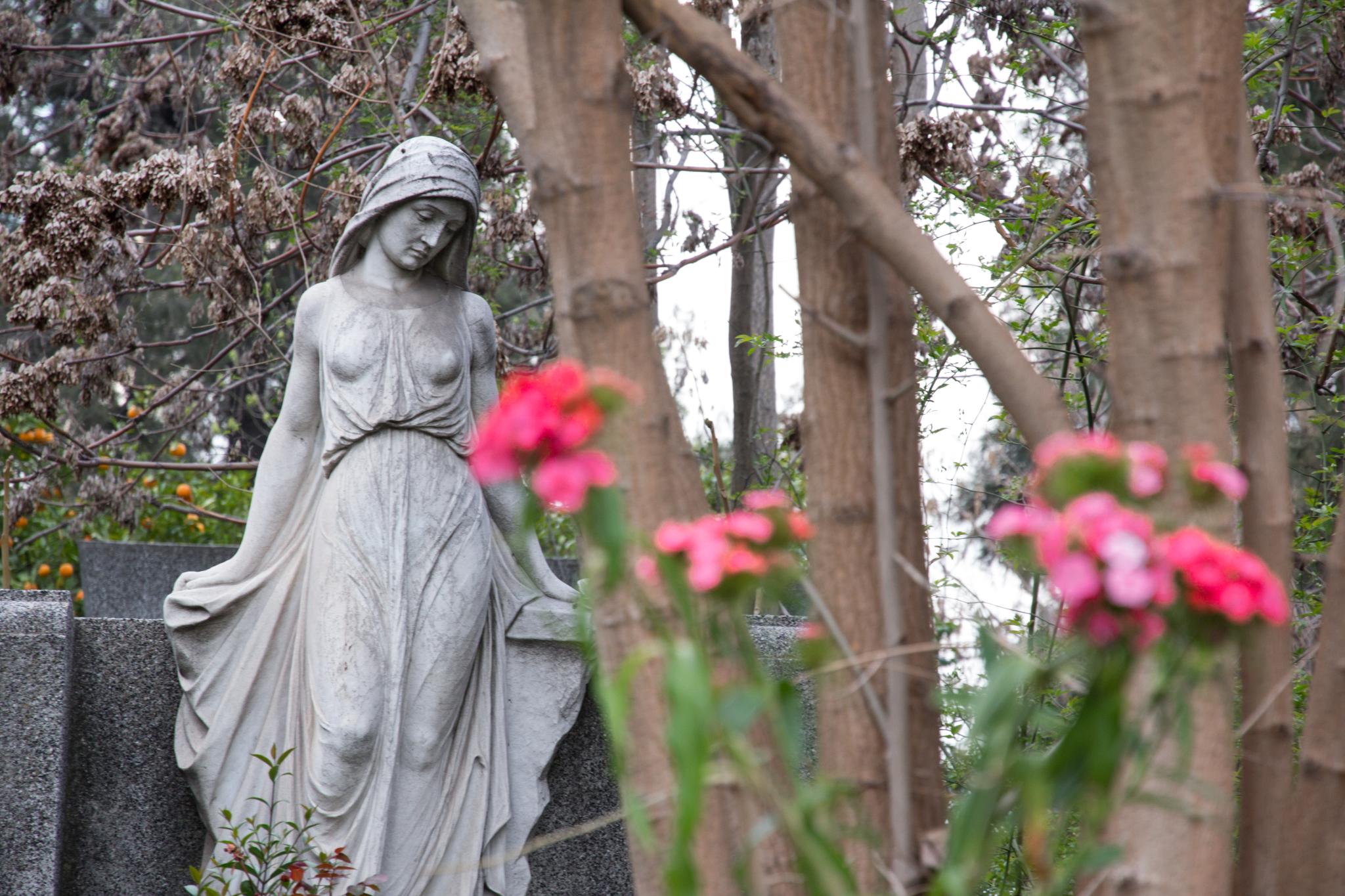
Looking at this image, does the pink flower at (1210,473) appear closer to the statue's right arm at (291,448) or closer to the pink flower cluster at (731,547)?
the pink flower cluster at (731,547)

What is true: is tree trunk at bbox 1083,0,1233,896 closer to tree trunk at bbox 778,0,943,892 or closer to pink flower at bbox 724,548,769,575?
tree trunk at bbox 778,0,943,892

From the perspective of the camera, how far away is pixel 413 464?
4.00 metres

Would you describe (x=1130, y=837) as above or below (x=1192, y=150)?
below

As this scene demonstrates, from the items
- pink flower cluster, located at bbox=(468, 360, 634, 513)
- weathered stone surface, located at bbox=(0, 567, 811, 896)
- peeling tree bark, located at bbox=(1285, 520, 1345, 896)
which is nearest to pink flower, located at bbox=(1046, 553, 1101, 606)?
pink flower cluster, located at bbox=(468, 360, 634, 513)

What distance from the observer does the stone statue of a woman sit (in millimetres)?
3836

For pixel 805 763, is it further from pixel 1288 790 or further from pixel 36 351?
pixel 36 351

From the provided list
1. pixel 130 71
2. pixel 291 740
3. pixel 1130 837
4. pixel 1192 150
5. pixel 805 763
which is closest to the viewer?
pixel 1130 837

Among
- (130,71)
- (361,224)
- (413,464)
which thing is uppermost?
(130,71)

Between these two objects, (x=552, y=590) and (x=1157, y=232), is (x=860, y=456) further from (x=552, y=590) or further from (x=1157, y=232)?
(x=552, y=590)

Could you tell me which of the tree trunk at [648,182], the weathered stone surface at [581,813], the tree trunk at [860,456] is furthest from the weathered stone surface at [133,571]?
the tree trunk at [860,456]

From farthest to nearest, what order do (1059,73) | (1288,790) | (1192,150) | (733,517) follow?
1. (1059,73)
2. (1288,790)
3. (1192,150)
4. (733,517)

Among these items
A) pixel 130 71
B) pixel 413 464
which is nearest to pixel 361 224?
pixel 413 464

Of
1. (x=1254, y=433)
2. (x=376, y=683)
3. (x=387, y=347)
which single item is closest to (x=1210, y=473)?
(x=1254, y=433)

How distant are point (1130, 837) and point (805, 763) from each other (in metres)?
2.73
